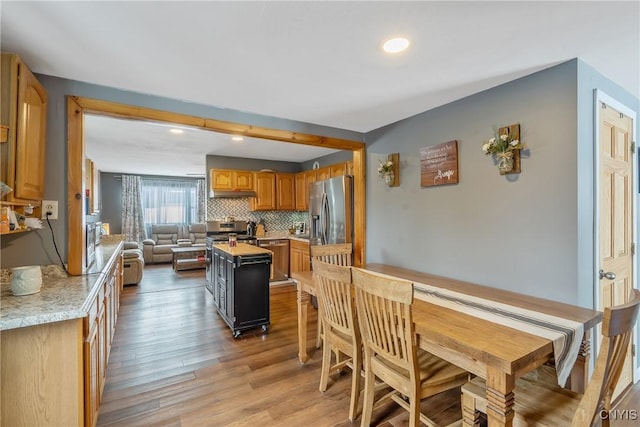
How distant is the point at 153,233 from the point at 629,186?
9.29 meters

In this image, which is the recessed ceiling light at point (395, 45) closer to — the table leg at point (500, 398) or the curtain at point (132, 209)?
the table leg at point (500, 398)

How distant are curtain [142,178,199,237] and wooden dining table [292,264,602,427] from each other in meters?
8.53

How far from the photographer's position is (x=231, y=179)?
5488mm

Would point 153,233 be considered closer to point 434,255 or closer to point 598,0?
point 434,255

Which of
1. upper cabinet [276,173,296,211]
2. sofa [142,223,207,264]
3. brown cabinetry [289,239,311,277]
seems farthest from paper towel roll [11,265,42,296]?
sofa [142,223,207,264]

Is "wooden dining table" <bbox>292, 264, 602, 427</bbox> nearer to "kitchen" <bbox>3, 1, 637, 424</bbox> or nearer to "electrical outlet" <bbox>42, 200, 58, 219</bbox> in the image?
"kitchen" <bbox>3, 1, 637, 424</bbox>

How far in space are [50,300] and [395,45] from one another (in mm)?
2423

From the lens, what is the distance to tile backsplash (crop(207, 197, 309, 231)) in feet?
19.3

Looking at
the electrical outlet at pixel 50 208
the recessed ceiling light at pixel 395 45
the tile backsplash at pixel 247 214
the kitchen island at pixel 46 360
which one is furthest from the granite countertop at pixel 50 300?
the tile backsplash at pixel 247 214

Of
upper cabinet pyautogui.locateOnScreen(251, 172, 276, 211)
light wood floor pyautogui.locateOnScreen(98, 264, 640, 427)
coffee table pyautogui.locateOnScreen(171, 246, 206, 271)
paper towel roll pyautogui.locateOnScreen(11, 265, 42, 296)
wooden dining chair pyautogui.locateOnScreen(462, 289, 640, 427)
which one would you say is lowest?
light wood floor pyautogui.locateOnScreen(98, 264, 640, 427)

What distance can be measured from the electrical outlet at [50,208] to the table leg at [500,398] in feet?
9.38

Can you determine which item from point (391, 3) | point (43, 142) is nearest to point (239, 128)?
point (43, 142)

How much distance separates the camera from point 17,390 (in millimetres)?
1383

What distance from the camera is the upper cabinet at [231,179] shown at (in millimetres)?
5348
